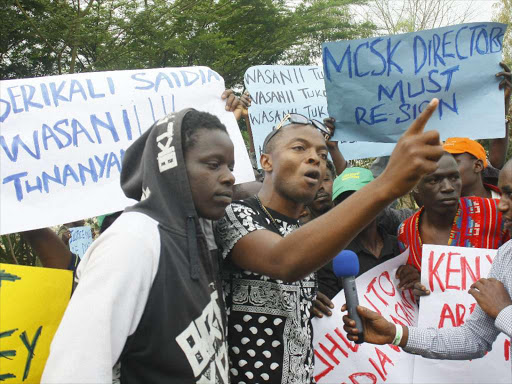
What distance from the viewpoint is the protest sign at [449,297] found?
315 centimetres

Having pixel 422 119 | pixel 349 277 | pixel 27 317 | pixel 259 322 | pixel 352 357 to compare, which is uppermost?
pixel 422 119

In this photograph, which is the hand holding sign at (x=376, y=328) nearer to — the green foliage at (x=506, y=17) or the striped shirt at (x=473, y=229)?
the striped shirt at (x=473, y=229)

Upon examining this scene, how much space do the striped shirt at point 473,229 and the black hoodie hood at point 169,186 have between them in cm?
193

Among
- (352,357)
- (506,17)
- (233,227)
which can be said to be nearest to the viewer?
(233,227)

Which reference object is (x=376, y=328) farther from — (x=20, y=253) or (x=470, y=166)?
(x=20, y=253)

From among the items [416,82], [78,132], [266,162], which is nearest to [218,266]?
[266,162]

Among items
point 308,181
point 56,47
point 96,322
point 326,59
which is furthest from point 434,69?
point 56,47

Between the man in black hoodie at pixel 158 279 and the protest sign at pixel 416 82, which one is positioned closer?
the man in black hoodie at pixel 158 279

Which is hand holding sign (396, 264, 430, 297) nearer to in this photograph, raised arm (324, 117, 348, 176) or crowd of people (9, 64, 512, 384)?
crowd of people (9, 64, 512, 384)

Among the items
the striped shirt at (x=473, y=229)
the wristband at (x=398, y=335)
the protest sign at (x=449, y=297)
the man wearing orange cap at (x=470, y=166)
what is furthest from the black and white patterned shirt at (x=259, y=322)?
the man wearing orange cap at (x=470, y=166)

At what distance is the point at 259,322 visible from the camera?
2.25 m

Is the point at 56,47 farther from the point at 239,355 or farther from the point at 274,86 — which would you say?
the point at 239,355

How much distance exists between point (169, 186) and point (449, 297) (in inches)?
80.1

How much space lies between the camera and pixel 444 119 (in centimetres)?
364
